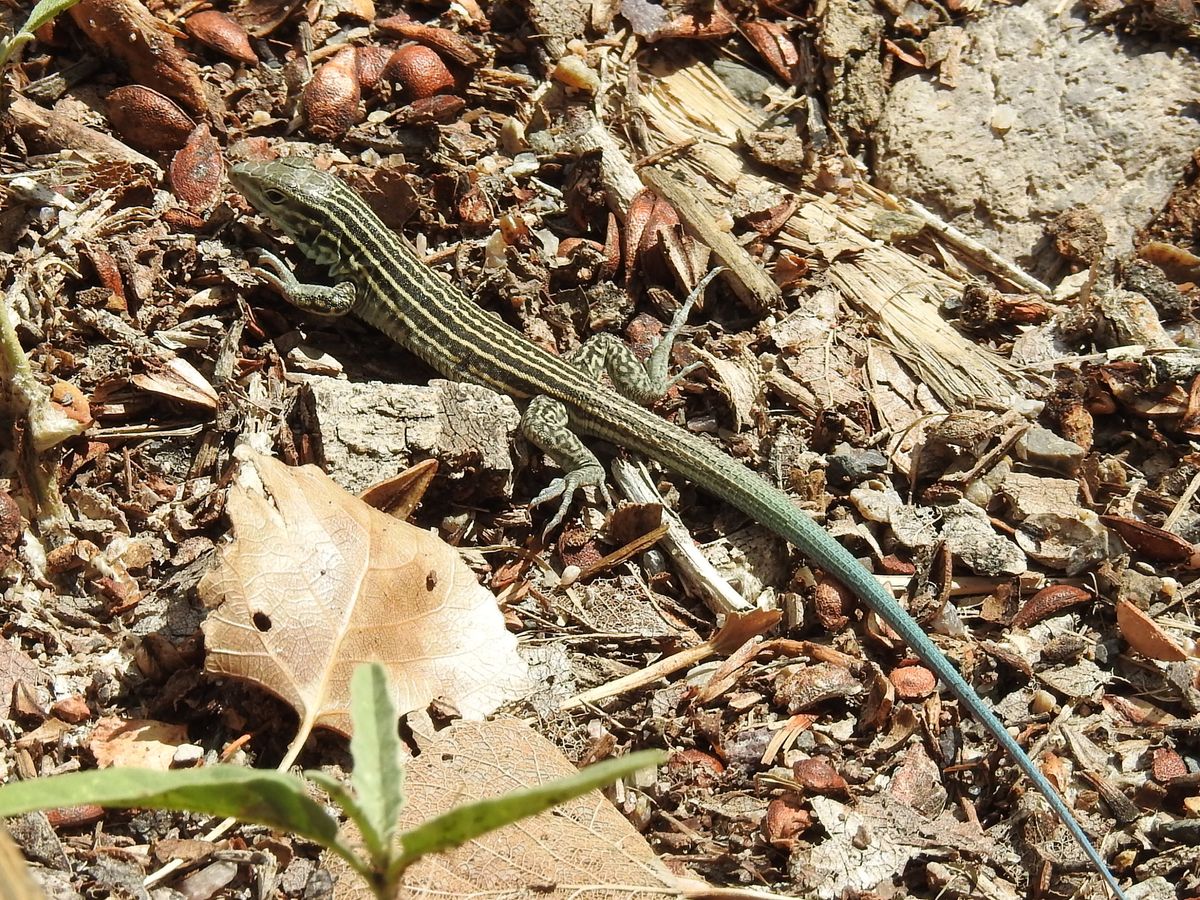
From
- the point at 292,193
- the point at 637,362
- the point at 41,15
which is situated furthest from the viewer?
the point at 637,362

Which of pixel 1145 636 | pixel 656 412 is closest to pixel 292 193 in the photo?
pixel 656 412

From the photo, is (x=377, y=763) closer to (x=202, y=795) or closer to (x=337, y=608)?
(x=202, y=795)

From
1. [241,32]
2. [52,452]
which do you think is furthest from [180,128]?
[52,452]

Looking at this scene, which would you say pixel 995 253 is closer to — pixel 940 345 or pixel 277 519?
pixel 940 345

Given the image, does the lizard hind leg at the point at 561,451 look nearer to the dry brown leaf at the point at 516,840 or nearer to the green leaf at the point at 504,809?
the dry brown leaf at the point at 516,840

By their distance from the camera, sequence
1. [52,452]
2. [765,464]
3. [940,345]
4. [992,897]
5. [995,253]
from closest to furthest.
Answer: [992,897]
[52,452]
[765,464]
[940,345]
[995,253]

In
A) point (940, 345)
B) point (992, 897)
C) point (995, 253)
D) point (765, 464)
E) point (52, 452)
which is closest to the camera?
point (992, 897)
